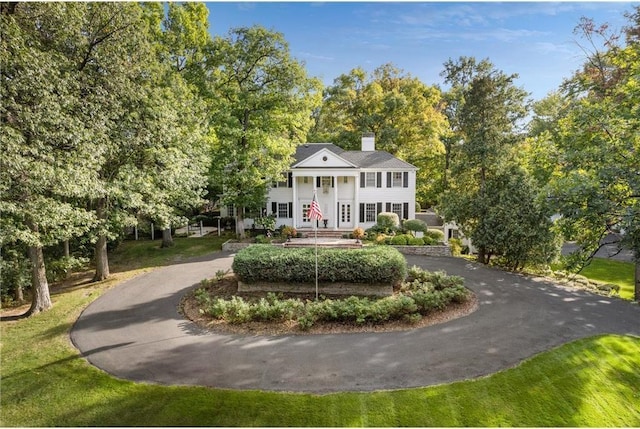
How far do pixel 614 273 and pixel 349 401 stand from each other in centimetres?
2157

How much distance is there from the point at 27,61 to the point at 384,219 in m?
20.4

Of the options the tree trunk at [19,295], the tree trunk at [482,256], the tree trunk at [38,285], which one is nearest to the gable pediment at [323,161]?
the tree trunk at [482,256]

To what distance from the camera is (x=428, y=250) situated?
2073 cm

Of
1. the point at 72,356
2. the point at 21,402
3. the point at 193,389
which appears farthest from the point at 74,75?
the point at 193,389

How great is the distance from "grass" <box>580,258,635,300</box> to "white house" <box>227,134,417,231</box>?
1170 centimetres

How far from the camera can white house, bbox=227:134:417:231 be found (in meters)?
25.9

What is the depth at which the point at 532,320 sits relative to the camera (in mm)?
10906

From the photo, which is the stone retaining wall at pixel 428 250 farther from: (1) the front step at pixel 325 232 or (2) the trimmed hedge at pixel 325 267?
(2) the trimmed hedge at pixel 325 267

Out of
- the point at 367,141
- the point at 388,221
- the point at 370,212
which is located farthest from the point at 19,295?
the point at 367,141

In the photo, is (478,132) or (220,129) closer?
(478,132)

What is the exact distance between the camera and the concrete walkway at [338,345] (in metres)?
7.74

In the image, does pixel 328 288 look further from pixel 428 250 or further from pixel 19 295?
pixel 19 295

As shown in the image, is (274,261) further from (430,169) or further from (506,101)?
(430,169)

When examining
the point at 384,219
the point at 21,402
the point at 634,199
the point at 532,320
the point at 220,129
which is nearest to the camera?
the point at 21,402
